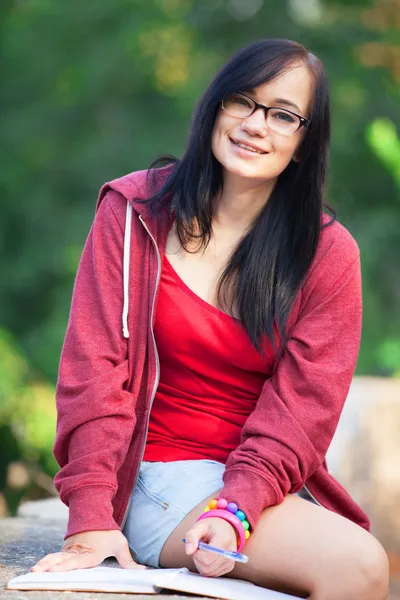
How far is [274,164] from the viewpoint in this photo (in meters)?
2.85

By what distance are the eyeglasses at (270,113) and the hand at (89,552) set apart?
1.09 m

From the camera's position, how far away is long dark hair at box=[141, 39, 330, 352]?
9.12 ft

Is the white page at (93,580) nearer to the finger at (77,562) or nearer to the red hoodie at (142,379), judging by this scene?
the finger at (77,562)

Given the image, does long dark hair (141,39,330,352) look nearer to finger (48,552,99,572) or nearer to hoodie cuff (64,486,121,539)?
hoodie cuff (64,486,121,539)

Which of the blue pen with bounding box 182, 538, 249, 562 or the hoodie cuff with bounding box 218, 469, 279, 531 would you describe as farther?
the hoodie cuff with bounding box 218, 469, 279, 531

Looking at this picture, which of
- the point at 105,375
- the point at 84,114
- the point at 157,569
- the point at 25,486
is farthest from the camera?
the point at 84,114

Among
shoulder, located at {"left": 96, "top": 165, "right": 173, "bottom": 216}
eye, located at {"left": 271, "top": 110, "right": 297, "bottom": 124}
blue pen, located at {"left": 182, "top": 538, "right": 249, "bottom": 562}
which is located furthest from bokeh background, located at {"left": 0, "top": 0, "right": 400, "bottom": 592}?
blue pen, located at {"left": 182, "top": 538, "right": 249, "bottom": 562}

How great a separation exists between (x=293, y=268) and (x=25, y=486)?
6.69 feet

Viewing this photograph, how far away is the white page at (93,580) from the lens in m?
2.35

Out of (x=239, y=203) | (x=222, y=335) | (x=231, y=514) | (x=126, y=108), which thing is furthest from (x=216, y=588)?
(x=126, y=108)

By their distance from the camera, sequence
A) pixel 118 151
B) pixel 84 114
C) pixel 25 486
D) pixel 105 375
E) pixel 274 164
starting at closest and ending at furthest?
pixel 105 375
pixel 274 164
pixel 25 486
pixel 118 151
pixel 84 114

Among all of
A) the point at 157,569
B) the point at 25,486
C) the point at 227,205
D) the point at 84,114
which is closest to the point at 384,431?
the point at 25,486

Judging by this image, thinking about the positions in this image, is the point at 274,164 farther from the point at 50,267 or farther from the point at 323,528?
the point at 50,267

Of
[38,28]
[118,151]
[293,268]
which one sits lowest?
[118,151]
